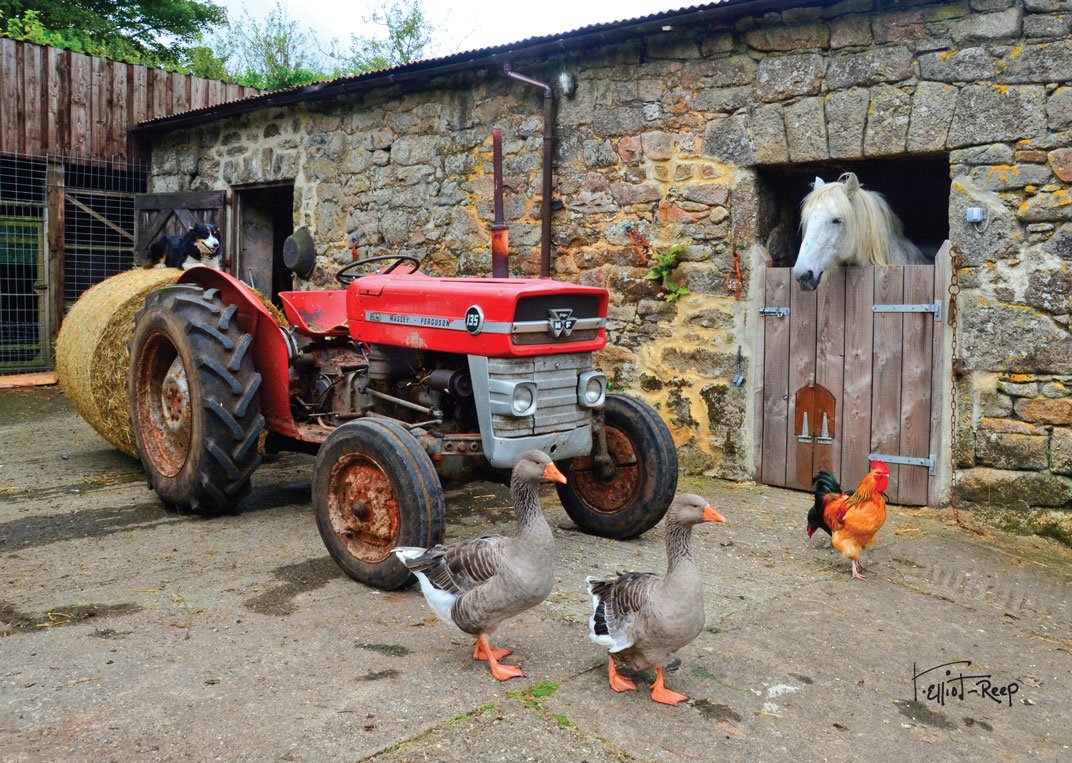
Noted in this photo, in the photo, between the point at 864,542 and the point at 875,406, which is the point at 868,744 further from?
the point at 875,406

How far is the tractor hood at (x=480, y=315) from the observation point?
4.17 meters

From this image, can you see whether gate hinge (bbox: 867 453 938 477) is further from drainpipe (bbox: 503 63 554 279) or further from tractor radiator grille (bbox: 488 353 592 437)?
drainpipe (bbox: 503 63 554 279)

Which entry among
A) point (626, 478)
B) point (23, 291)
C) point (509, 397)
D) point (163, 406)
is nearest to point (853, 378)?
point (626, 478)

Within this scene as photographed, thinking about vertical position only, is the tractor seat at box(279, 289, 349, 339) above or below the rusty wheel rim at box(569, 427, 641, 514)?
above

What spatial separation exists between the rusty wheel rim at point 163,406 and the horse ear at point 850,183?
4.19 meters

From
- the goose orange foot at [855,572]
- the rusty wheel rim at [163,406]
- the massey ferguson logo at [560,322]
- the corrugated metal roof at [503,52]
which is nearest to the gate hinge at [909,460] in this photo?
the goose orange foot at [855,572]

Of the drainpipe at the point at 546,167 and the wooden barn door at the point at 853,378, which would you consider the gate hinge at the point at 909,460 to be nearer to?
the wooden barn door at the point at 853,378

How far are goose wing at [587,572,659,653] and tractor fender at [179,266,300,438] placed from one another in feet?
8.44

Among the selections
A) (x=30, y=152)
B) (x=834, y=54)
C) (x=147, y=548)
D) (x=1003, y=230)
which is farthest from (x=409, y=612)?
(x=30, y=152)

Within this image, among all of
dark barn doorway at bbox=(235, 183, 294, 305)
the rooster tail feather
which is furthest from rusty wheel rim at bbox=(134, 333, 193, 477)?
dark barn doorway at bbox=(235, 183, 294, 305)

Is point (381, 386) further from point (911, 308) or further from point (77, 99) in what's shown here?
point (77, 99)

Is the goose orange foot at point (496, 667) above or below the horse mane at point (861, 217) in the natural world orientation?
below

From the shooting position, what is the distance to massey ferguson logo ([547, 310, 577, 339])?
4.32 m

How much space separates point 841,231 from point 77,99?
971cm
